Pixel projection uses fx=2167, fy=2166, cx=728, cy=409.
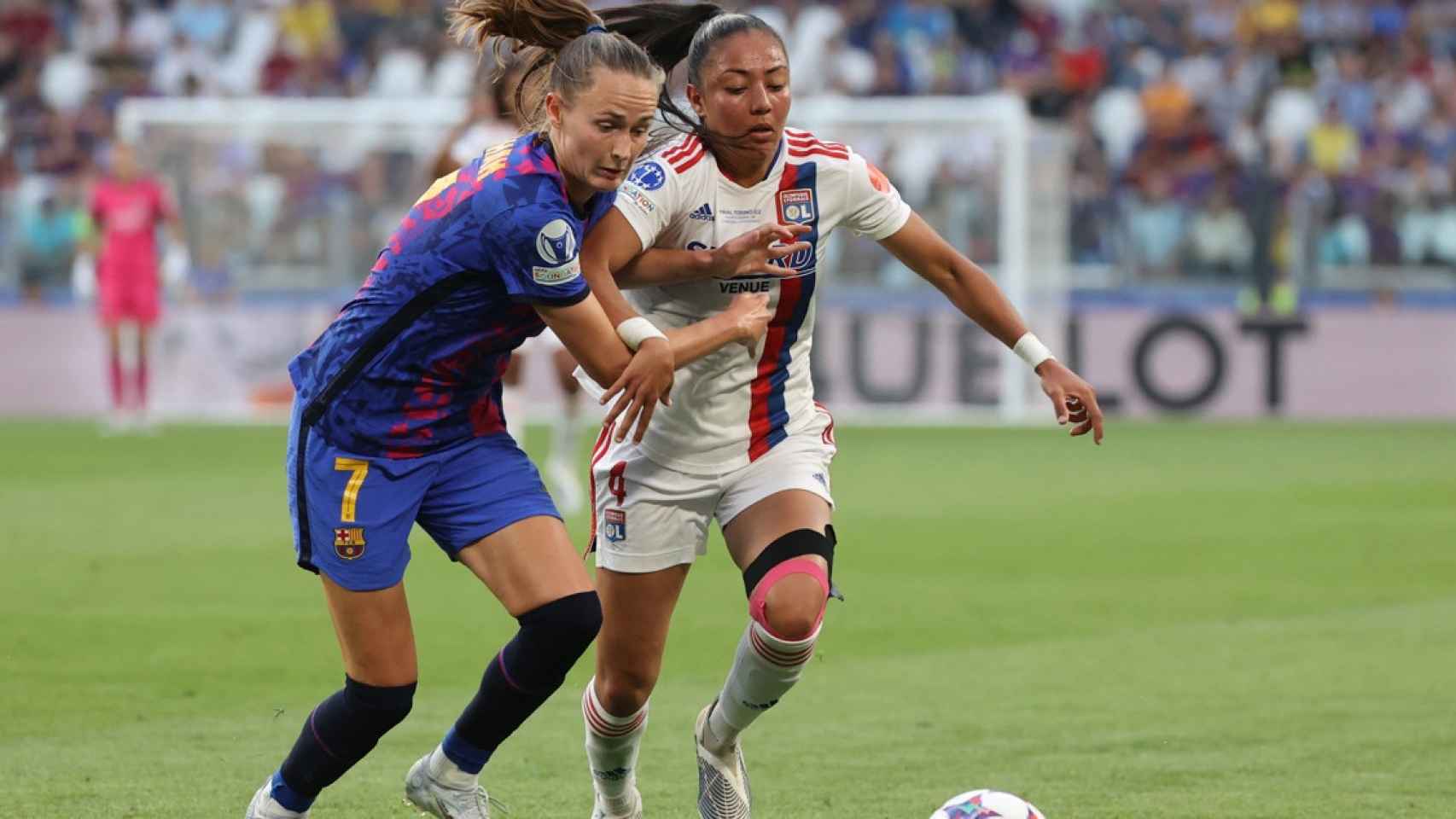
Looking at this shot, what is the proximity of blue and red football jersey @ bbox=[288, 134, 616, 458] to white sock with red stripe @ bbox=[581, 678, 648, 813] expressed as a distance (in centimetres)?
89

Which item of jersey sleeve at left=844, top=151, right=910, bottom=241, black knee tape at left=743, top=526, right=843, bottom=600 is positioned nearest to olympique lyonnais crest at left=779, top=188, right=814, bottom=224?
jersey sleeve at left=844, top=151, right=910, bottom=241

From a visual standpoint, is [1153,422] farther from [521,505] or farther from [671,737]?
[521,505]

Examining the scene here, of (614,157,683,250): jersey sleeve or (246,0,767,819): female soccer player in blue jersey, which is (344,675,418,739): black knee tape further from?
(614,157,683,250): jersey sleeve

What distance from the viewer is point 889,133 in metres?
22.2

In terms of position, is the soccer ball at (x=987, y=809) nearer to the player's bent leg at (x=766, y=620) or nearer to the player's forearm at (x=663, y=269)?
the player's bent leg at (x=766, y=620)

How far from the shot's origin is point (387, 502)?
5.15 meters

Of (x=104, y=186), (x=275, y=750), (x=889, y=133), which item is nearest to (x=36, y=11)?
(x=104, y=186)

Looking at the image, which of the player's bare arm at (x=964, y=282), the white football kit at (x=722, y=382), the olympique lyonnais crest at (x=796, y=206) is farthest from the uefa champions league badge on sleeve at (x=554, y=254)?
the player's bare arm at (x=964, y=282)

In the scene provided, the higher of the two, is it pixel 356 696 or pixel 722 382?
pixel 722 382

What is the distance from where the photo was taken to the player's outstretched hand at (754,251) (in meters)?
5.34

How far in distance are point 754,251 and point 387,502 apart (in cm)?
109

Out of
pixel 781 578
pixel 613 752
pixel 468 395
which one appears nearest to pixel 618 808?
pixel 613 752

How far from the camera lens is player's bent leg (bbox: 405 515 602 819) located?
5203mm

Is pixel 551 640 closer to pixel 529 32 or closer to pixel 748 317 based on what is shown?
pixel 748 317
